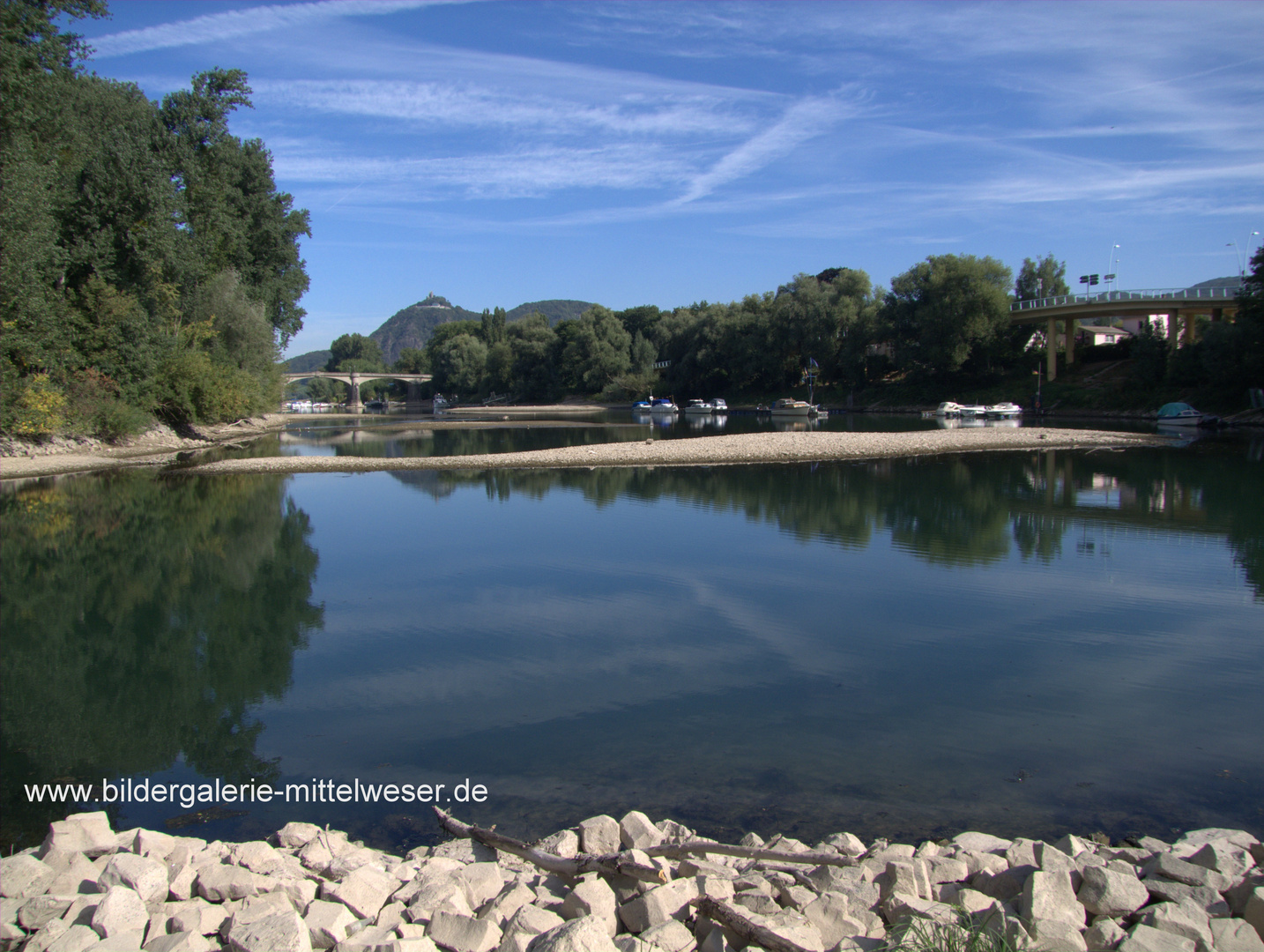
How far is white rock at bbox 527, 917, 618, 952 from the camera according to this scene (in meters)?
4.05

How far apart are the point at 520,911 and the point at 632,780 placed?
2619 millimetres

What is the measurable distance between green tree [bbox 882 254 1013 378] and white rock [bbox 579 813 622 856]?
75.4 metres

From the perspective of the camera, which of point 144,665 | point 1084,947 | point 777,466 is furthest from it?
point 777,466

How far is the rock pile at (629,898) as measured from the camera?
164 inches

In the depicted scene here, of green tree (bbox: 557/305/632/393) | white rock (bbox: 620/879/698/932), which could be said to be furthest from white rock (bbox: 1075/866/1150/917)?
green tree (bbox: 557/305/632/393)

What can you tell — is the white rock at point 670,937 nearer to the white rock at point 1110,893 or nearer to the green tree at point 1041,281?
the white rock at point 1110,893

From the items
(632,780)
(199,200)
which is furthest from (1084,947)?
(199,200)

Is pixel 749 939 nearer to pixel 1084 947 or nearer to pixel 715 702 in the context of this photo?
pixel 1084 947

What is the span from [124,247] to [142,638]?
36.0 meters

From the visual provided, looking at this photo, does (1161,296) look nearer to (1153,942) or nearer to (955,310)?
(955,310)

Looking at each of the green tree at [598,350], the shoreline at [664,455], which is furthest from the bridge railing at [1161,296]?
the green tree at [598,350]

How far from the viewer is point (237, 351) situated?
168 ft

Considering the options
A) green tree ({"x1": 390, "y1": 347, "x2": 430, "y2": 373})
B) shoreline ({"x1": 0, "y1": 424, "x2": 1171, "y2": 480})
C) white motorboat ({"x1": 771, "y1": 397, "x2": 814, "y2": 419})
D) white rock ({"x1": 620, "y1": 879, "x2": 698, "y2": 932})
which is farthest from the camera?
green tree ({"x1": 390, "y1": 347, "x2": 430, "y2": 373})

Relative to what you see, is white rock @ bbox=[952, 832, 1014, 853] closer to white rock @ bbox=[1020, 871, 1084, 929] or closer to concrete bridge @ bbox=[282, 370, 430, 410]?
white rock @ bbox=[1020, 871, 1084, 929]
